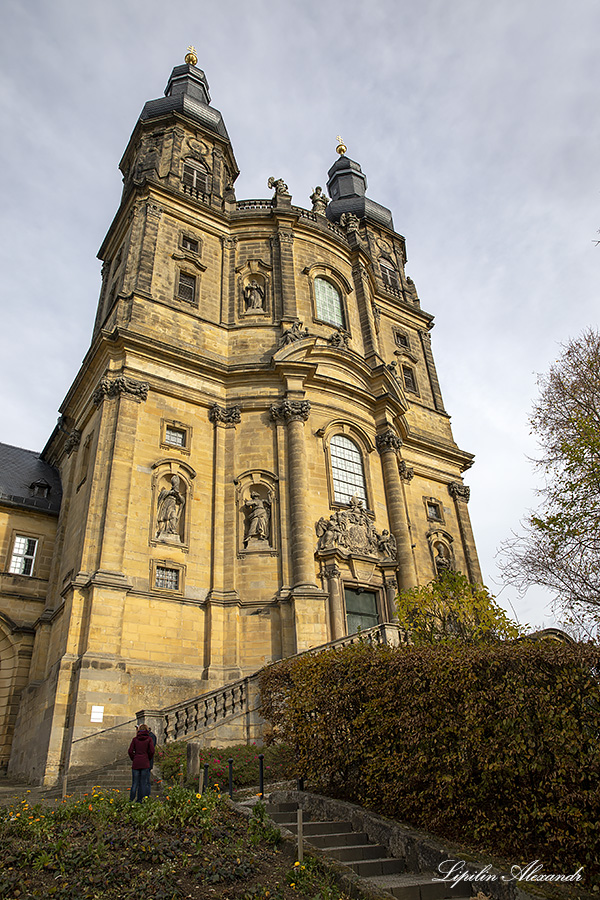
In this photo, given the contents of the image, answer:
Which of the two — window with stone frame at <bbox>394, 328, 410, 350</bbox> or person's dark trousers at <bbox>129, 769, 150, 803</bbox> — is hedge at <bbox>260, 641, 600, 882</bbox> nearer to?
person's dark trousers at <bbox>129, 769, 150, 803</bbox>

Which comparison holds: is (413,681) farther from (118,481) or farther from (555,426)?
(118,481)

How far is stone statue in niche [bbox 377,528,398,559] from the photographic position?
23531mm

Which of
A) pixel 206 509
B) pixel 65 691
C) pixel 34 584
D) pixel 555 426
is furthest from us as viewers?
pixel 34 584

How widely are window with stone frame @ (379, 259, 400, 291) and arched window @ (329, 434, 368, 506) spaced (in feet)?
52.1

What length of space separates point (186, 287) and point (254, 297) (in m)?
3.05

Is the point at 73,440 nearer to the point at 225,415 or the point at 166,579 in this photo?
the point at 225,415

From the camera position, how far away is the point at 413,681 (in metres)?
9.22

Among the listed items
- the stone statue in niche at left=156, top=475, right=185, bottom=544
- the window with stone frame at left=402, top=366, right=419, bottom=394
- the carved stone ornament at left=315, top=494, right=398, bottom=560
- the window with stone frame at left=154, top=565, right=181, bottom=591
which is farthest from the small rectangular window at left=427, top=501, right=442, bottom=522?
the window with stone frame at left=154, top=565, right=181, bottom=591

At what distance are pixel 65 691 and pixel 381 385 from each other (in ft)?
58.1

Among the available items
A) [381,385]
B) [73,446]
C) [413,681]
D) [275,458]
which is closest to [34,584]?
[73,446]

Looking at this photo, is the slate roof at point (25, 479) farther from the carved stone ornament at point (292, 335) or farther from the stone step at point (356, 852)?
the stone step at point (356, 852)

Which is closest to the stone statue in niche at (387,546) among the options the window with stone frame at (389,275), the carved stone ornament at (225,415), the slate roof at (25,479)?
the carved stone ornament at (225,415)

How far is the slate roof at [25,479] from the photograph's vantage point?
1019 inches

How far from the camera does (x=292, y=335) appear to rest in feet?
84.3
